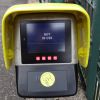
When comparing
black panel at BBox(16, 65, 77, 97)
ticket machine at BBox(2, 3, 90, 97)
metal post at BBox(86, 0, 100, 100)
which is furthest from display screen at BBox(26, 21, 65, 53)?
metal post at BBox(86, 0, 100, 100)

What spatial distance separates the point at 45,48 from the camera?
1.78 m

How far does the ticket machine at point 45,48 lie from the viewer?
5.74ft

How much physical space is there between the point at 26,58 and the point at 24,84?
5.4 inches

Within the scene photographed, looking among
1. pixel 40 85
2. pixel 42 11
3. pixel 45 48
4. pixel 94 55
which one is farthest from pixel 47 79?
pixel 94 55

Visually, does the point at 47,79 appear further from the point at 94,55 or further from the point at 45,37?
the point at 94,55

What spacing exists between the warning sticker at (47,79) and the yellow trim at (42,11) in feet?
0.64

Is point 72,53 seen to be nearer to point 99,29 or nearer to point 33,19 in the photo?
point 33,19

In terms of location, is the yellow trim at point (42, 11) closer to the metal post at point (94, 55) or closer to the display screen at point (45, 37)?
the display screen at point (45, 37)

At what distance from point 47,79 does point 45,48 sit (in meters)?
0.16

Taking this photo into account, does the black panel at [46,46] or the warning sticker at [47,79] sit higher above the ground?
the black panel at [46,46]

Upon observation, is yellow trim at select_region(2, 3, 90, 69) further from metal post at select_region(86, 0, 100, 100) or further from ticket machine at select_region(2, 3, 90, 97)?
metal post at select_region(86, 0, 100, 100)

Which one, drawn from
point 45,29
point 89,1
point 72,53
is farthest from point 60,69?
point 89,1

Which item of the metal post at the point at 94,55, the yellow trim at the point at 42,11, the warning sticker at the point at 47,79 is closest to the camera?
the yellow trim at the point at 42,11

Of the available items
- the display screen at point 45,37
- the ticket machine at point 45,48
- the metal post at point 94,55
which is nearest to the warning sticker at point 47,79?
the ticket machine at point 45,48
